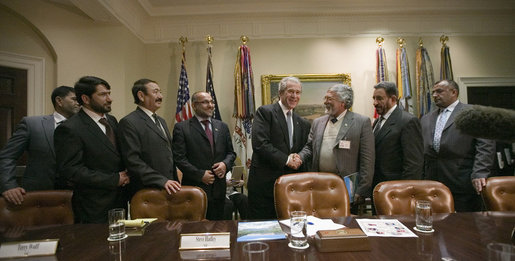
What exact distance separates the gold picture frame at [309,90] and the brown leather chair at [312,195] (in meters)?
3.14

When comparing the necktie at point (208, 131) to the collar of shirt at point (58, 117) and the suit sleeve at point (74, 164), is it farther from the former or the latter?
the collar of shirt at point (58, 117)

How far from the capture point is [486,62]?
17.1ft

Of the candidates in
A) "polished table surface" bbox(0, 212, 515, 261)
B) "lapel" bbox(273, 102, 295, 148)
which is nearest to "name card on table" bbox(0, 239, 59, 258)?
"polished table surface" bbox(0, 212, 515, 261)

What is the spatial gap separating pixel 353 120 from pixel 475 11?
4435 millimetres

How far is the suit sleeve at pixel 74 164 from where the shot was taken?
2.06 m

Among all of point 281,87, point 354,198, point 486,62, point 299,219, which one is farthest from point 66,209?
point 486,62

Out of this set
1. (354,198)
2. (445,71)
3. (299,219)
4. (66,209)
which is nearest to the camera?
(299,219)

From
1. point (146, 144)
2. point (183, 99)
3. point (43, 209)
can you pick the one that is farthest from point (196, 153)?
point (183, 99)

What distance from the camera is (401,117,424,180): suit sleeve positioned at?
2402 mm

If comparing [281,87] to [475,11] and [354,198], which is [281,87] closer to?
[354,198]

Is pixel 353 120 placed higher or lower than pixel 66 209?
higher

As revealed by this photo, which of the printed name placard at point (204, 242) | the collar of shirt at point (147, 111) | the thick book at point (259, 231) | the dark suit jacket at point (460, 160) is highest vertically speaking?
the collar of shirt at point (147, 111)

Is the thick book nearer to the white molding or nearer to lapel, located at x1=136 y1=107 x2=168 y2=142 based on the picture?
lapel, located at x1=136 y1=107 x2=168 y2=142

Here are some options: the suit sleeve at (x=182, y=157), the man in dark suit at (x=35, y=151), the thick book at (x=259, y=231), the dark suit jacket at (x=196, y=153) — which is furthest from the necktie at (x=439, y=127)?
the man in dark suit at (x=35, y=151)
